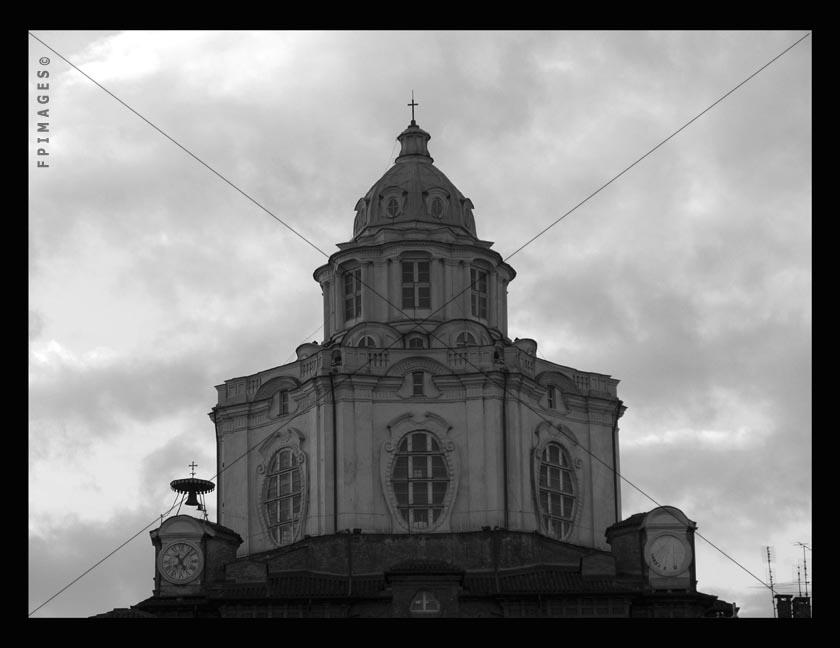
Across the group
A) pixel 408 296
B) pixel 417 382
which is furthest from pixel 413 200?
pixel 417 382

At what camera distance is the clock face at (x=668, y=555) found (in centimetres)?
8512

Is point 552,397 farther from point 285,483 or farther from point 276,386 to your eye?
point 285,483

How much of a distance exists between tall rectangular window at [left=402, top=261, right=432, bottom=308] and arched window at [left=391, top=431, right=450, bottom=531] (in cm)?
808

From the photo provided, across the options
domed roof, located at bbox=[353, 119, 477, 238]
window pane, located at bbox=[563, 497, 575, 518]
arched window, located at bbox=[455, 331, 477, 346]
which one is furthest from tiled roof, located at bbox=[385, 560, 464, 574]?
domed roof, located at bbox=[353, 119, 477, 238]

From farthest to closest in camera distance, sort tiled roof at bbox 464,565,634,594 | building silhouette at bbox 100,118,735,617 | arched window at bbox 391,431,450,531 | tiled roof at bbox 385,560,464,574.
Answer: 1. arched window at bbox 391,431,450,531
2. building silhouette at bbox 100,118,735,617
3. tiled roof at bbox 464,565,634,594
4. tiled roof at bbox 385,560,464,574

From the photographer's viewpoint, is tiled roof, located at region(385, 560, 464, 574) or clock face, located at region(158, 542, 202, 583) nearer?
tiled roof, located at region(385, 560, 464, 574)

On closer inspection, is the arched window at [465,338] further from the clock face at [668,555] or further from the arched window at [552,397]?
the clock face at [668,555]

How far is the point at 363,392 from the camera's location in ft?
295

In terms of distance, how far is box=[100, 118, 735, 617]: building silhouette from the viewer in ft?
275

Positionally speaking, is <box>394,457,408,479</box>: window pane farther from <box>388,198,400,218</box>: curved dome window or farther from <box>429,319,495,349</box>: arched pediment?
<box>388,198,400,218</box>: curved dome window

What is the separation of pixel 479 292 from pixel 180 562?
20.8 meters

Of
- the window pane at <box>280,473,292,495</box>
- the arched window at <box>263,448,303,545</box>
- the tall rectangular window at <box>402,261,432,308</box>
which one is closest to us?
the arched window at <box>263,448,303,545</box>

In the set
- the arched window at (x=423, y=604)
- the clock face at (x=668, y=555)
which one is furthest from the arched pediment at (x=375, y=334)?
the arched window at (x=423, y=604)
